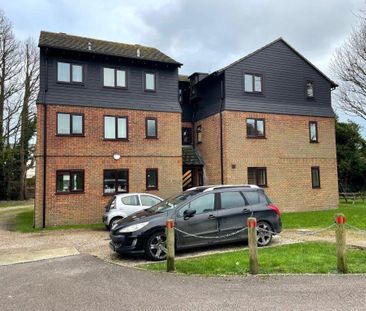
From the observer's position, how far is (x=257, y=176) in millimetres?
19578

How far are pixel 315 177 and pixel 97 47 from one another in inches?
559

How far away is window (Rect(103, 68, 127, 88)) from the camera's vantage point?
17734mm

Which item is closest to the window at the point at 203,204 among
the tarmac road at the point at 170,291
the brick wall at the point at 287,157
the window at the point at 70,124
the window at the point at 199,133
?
the tarmac road at the point at 170,291

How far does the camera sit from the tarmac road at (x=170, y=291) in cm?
514

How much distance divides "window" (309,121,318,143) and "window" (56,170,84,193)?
1330 centimetres

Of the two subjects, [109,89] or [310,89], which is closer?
[109,89]

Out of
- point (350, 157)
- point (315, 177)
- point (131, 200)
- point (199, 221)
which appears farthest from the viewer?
point (350, 157)

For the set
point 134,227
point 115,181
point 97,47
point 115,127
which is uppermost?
point 97,47

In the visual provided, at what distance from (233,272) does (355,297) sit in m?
2.28

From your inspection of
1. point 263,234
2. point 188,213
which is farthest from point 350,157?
point 188,213

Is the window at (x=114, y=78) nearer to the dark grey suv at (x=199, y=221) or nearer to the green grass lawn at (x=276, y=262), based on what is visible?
the dark grey suv at (x=199, y=221)

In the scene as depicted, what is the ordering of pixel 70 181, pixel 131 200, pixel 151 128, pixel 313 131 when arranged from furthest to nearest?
pixel 313 131
pixel 151 128
pixel 70 181
pixel 131 200

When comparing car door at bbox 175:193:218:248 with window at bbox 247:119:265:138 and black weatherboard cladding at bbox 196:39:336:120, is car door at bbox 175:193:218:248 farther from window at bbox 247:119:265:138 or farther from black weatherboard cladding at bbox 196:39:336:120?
window at bbox 247:119:265:138

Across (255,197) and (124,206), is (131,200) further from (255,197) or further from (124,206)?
(255,197)
